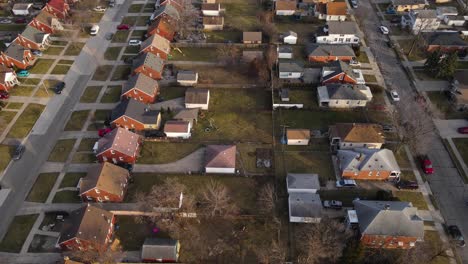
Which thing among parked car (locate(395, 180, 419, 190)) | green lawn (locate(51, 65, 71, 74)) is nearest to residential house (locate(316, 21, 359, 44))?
parked car (locate(395, 180, 419, 190))

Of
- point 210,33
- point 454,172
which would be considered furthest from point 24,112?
point 454,172

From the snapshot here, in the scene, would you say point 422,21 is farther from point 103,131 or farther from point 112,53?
point 103,131

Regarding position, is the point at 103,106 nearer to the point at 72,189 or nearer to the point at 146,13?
→ the point at 72,189

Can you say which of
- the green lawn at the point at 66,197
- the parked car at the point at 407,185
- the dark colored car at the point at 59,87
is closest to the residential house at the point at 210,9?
the dark colored car at the point at 59,87

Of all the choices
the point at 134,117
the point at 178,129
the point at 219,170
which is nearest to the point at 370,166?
the point at 219,170

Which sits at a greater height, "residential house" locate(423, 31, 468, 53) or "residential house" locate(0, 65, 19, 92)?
"residential house" locate(423, 31, 468, 53)

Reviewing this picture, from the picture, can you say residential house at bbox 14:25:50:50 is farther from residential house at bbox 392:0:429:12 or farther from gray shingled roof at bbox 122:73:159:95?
residential house at bbox 392:0:429:12
